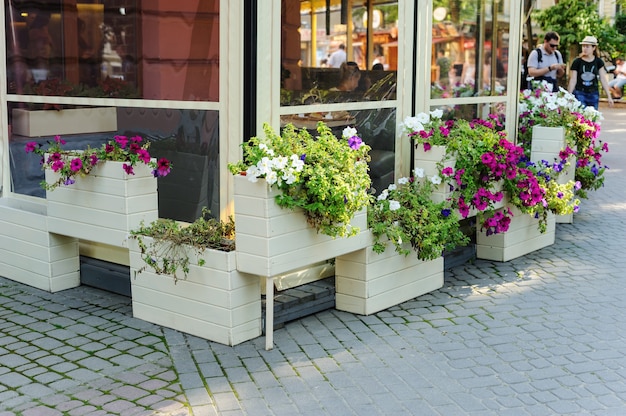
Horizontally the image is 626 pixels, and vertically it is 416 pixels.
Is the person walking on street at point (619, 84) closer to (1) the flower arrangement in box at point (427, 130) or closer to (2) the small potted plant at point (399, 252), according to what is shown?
(1) the flower arrangement in box at point (427, 130)

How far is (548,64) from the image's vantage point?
39.9 feet

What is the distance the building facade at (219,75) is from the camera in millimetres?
5617

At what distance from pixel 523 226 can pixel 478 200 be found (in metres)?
1.14

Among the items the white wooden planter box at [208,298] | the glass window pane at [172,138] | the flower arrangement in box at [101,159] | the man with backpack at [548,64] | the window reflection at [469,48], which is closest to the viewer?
the white wooden planter box at [208,298]

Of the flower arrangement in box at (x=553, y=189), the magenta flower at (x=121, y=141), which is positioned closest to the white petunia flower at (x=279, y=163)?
the magenta flower at (x=121, y=141)

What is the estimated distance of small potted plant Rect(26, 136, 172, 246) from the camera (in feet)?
18.9

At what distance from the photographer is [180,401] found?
4.48 metres

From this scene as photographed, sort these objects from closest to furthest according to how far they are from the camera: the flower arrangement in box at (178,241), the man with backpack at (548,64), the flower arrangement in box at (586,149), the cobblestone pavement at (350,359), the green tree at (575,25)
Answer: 1. the cobblestone pavement at (350,359)
2. the flower arrangement in box at (178,241)
3. the flower arrangement in box at (586,149)
4. the man with backpack at (548,64)
5. the green tree at (575,25)

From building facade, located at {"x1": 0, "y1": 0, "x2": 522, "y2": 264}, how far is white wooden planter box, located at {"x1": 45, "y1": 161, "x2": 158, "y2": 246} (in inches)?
12.8

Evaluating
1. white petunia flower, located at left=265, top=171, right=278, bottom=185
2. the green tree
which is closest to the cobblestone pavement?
white petunia flower, located at left=265, top=171, right=278, bottom=185

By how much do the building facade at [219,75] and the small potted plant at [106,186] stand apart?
0.31m

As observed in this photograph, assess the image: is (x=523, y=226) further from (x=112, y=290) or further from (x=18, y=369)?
(x=18, y=369)

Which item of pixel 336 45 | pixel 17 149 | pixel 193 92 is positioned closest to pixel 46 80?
pixel 17 149

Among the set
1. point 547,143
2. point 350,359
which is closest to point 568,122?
point 547,143
